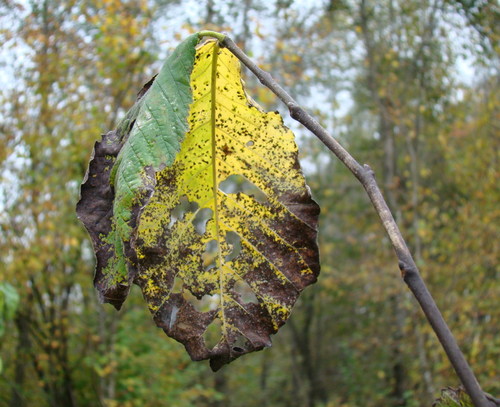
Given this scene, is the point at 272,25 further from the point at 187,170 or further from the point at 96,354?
the point at 187,170

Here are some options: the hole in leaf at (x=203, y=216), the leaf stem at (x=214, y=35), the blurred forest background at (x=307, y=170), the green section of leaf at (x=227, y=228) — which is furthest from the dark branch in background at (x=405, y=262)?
the blurred forest background at (x=307, y=170)

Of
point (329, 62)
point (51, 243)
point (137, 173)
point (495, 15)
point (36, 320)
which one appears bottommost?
point (137, 173)

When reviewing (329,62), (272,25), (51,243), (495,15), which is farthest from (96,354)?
(495,15)

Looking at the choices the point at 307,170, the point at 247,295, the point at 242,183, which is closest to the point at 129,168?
the point at 247,295

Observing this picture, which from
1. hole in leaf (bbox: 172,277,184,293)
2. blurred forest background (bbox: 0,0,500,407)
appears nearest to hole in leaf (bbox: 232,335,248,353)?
hole in leaf (bbox: 172,277,184,293)

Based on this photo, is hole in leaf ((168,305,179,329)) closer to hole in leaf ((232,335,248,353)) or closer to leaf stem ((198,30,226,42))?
hole in leaf ((232,335,248,353))
